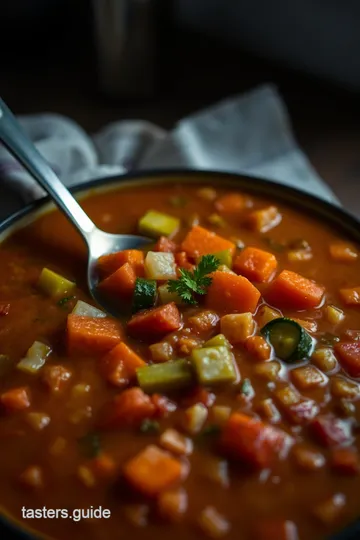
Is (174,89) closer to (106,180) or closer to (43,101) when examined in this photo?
(43,101)

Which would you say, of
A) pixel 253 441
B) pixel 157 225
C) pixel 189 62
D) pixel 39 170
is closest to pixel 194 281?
pixel 157 225

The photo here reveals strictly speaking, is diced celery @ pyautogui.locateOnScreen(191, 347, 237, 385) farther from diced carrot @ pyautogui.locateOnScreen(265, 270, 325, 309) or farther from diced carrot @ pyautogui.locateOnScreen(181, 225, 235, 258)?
diced carrot @ pyautogui.locateOnScreen(181, 225, 235, 258)

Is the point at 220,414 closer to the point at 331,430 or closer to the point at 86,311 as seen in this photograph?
the point at 331,430

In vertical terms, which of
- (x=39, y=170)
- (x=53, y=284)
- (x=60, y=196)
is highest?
(x=39, y=170)

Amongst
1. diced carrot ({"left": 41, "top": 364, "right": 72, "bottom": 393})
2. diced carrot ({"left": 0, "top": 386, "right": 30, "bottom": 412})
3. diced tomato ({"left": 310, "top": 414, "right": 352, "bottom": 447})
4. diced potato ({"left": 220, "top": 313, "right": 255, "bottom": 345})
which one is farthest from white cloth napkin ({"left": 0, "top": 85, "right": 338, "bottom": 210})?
diced tomato ({"left": 310, "top": 414, "right": 352, "bottom": 447})

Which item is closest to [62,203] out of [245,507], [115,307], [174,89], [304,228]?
[115,307]
